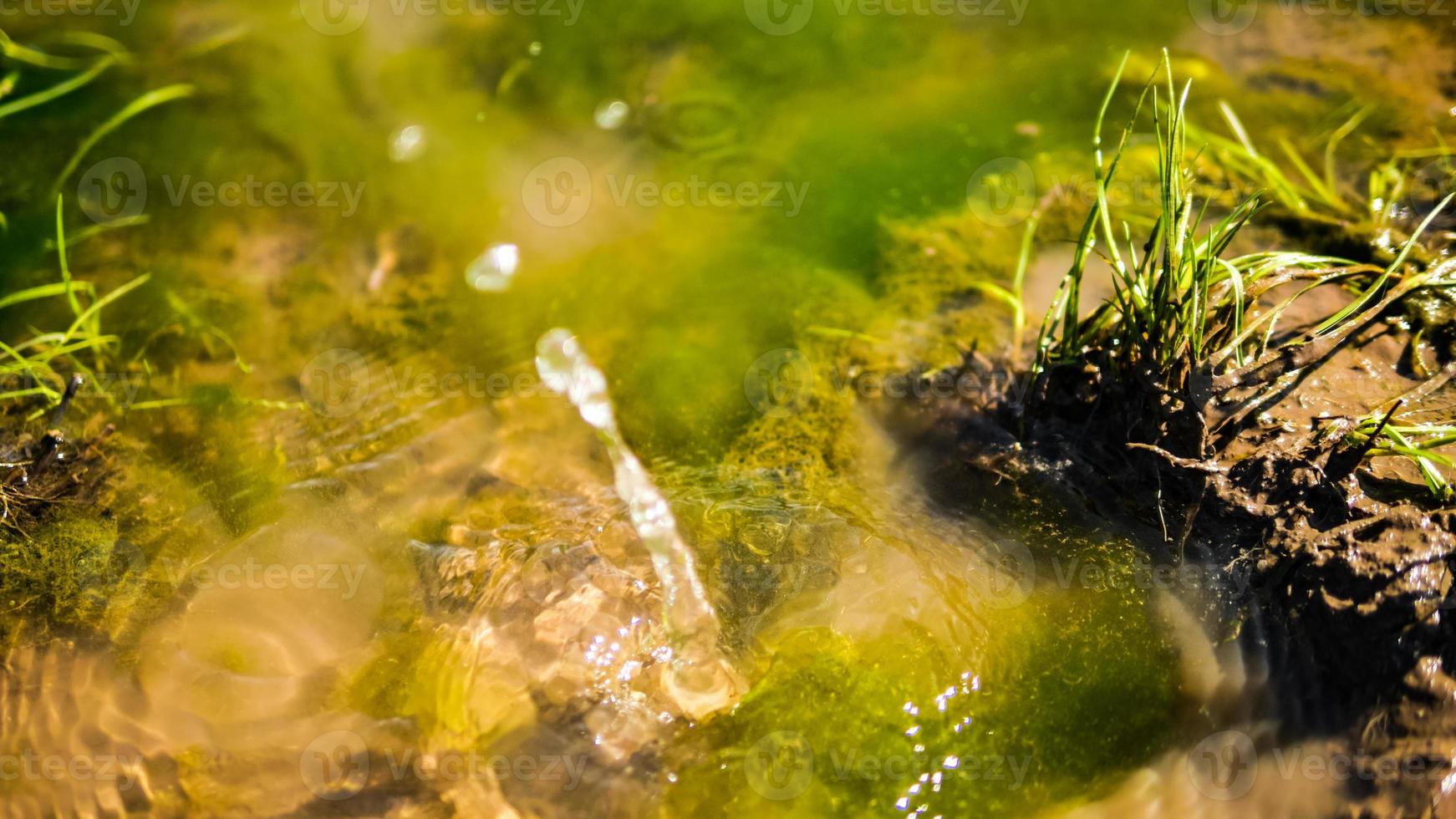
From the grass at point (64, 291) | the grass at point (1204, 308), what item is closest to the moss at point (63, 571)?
the grass at point (64, 291)

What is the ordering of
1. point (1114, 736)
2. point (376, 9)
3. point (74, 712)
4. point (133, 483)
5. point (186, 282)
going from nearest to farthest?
point (1114, 736), point (74, 712), point (133, 483), point (186, 282), point (376, 9)

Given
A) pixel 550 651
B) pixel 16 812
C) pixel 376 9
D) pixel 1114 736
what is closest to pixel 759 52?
pixel 376 9

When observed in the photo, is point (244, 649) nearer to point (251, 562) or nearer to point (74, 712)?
point (251, 562)

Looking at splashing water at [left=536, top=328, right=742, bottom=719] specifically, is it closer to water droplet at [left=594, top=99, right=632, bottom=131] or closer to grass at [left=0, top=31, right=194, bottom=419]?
water droplet at [left=594, top=99, right=632, bottom=131]

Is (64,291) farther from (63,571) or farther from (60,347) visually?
(63,571)

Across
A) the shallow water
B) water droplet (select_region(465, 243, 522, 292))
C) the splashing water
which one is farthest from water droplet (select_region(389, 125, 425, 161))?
the splashing water

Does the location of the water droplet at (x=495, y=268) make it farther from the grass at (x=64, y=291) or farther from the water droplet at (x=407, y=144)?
the grass at (x=64, y=291)
